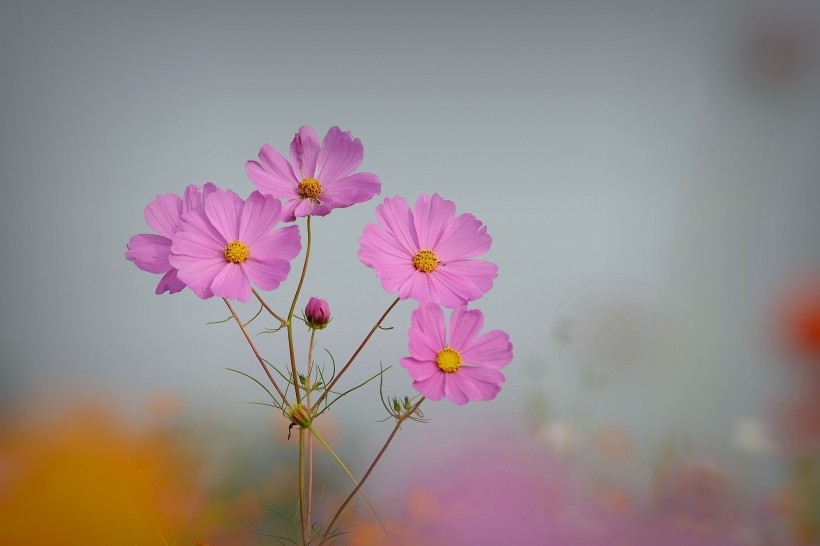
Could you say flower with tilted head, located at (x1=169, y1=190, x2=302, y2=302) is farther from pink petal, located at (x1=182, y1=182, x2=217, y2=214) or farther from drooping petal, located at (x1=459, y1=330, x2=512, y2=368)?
drooping petal, located at (x1=459, y1=330, x2=512, y2=368)

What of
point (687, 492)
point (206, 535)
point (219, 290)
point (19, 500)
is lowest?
point (19, 500)

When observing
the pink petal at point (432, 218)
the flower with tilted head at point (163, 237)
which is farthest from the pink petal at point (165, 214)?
the pink petal at point (432, 218)

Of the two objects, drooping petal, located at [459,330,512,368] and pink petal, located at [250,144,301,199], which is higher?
pink petal, located at [250,144,301,199]

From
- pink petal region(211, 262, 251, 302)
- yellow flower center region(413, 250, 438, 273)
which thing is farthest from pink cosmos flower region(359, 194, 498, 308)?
pink petal region(211, 262, 251, 302)

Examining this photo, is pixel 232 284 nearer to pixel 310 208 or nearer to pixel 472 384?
pixel 310 208

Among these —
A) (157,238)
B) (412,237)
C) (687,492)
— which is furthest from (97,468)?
(687,492)

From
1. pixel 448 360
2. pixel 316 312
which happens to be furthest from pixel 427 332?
pixel 316 312

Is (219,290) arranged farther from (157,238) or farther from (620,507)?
(620,507)
